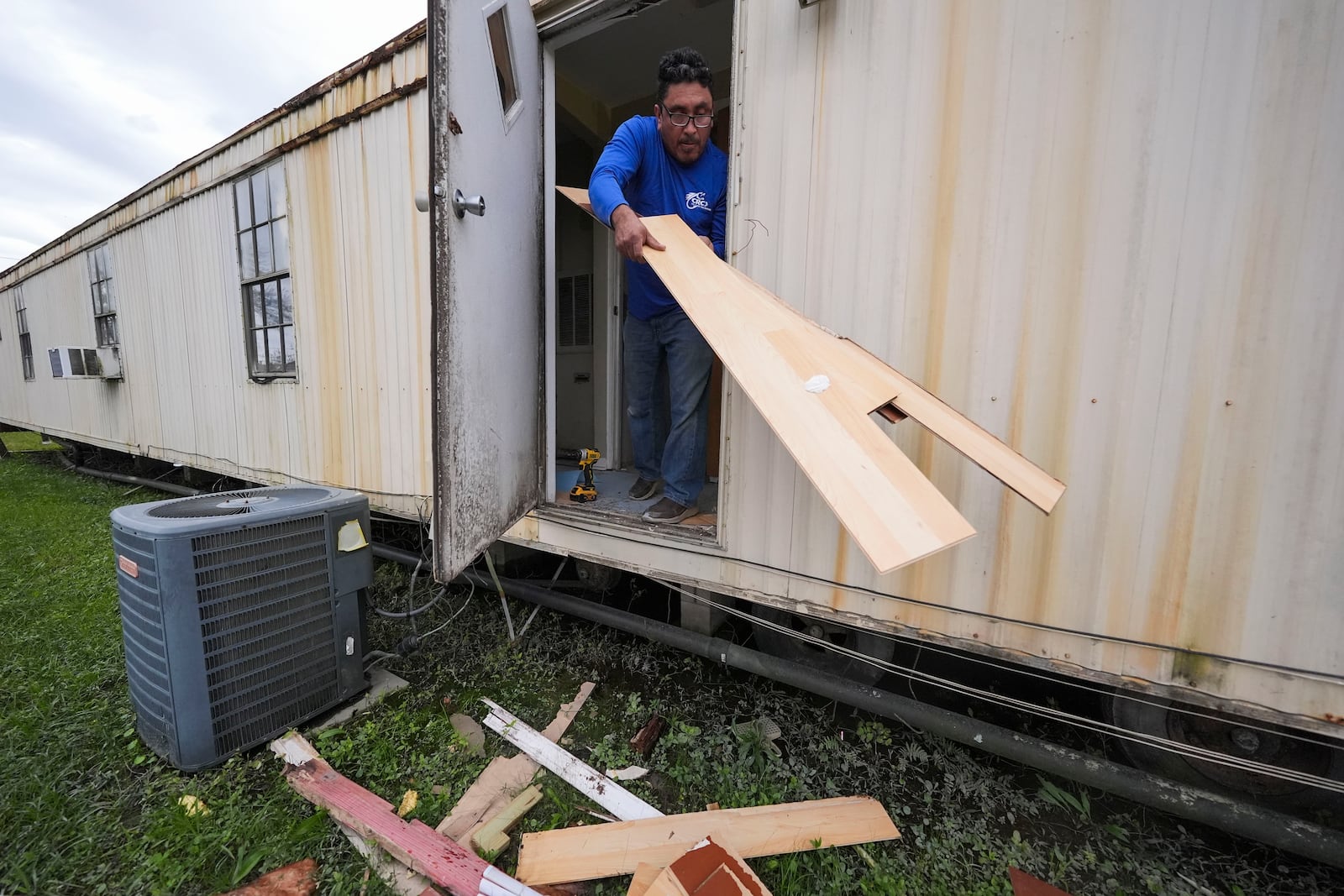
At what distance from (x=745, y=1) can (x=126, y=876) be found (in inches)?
135

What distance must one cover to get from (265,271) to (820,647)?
15.5 feet

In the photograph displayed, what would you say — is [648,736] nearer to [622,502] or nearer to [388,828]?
[388,828]

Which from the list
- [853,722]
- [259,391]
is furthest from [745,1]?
[259,391]

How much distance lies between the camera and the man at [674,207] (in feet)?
6.30

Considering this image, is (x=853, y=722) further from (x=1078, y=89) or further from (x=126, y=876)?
(x=126, y=876)

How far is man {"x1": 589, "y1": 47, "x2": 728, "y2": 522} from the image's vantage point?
1.92m

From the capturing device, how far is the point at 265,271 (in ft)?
12.5

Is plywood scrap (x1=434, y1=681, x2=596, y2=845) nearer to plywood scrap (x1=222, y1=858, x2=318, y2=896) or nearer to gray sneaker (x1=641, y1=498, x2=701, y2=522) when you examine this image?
plywood scrap (x1=222, y1=858, x2=318, y2=896)

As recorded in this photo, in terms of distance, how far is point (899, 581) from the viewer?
1592 mm

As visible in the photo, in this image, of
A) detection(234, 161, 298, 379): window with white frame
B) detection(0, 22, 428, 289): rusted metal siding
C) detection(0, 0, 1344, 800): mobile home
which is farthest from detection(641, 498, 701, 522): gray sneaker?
detection(234, 161, 298, 379): window with white frame

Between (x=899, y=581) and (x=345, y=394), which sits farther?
(x=345, y=394)

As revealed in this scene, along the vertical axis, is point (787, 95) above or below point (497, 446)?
above

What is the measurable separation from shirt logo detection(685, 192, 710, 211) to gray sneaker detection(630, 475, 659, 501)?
1.40m

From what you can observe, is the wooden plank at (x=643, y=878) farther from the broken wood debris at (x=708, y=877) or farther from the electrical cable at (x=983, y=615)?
the electrical cable at (x=983, y=615)
